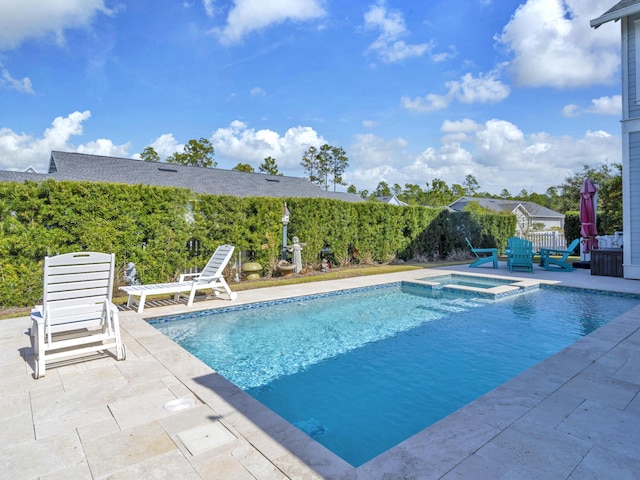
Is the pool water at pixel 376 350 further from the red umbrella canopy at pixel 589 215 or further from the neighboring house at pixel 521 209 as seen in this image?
the neighboring house at pixel 521 209

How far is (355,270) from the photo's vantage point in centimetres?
1284

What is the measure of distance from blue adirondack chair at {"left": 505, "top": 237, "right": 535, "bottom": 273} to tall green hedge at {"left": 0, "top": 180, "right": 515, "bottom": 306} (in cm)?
417

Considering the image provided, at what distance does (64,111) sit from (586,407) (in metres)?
29.3

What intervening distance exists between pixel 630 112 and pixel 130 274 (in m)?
13.4

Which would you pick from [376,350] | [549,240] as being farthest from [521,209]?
[376,350]

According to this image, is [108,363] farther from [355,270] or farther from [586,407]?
[355,270]

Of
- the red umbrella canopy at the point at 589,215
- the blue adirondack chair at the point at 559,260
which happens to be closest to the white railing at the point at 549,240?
the blue adirondack chair at the point at 559,260

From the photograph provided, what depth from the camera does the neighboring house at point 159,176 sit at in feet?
55.8

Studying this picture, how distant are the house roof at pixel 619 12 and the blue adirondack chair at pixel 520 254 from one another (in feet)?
20.7

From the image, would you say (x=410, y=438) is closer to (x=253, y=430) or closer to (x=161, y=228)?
(x=253, y=430)

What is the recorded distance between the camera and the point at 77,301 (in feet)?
14.6

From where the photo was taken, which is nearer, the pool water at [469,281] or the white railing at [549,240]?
the pool water at [469,281]

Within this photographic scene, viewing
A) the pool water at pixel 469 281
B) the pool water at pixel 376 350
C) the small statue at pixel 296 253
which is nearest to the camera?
Result: the pool water at pixel 376 350

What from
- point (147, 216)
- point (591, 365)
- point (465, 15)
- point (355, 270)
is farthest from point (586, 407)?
point (465, 15)
